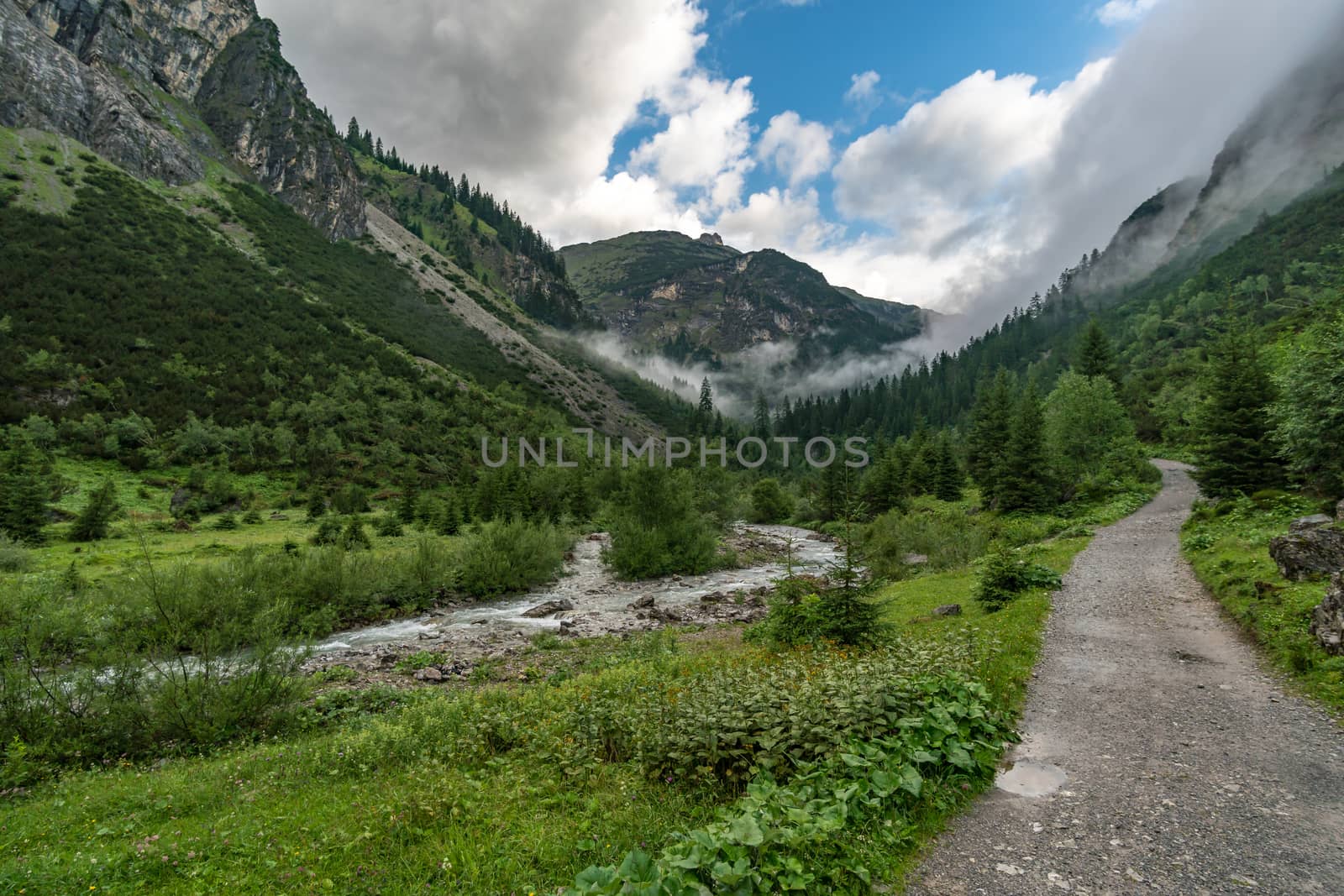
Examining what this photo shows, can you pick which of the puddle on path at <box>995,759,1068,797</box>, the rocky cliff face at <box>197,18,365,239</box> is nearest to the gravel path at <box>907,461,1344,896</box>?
the puddle on path at <box>995,759,1068,797</box>

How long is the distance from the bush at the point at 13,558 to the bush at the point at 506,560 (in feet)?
55.9

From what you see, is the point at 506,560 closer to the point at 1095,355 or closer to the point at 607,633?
the point at 607,633

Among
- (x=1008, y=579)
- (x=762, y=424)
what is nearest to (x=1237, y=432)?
(x=1008, y=579)

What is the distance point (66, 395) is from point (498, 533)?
155ft

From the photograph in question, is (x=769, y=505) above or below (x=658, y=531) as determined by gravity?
above

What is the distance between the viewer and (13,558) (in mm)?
22266

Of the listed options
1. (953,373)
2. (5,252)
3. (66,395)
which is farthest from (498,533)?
(953,373)

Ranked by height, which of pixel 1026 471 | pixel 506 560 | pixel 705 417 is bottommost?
pixel 506 560

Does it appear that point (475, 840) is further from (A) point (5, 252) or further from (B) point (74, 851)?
(A) point (5, 252)

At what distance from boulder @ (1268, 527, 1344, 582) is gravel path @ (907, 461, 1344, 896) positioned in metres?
2.92

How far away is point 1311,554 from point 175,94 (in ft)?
618

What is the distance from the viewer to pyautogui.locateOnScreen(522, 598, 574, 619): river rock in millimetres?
25848

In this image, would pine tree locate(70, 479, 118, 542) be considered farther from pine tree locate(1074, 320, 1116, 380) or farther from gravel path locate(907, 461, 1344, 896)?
pine tree locate(1074, 320, 1116, 380)

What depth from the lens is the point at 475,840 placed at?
5742 mm
